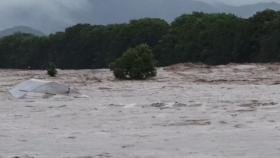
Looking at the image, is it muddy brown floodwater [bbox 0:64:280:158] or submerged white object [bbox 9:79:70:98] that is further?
submerged white object [bbox 9:79:70:98]

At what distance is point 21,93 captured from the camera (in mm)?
22141

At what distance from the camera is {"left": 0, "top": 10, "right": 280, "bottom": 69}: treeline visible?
5759 cm

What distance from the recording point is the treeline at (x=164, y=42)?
57.6 m

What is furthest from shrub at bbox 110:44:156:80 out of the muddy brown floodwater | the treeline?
the treeline

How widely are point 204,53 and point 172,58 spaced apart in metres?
4.86

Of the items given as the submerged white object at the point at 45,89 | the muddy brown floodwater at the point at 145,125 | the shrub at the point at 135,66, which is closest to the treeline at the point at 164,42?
the shrub at the point at 135,66

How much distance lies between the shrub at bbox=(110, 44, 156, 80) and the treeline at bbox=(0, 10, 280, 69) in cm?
2262

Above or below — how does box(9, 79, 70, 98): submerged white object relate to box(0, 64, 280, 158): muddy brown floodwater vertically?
above

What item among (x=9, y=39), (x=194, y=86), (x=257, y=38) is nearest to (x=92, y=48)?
(x=9, y=39)

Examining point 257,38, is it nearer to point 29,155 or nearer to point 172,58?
point 172,58

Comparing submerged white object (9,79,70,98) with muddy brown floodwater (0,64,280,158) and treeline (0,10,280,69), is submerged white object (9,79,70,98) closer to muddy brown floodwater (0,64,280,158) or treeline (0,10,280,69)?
muddy brown floodwater (0,64,280,158)

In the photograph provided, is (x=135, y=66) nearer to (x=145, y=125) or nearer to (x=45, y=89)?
(x=45, y=89)

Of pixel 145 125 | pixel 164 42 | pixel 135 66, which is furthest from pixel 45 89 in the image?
pixel 164 42

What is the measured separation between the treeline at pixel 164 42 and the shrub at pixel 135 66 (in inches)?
890
